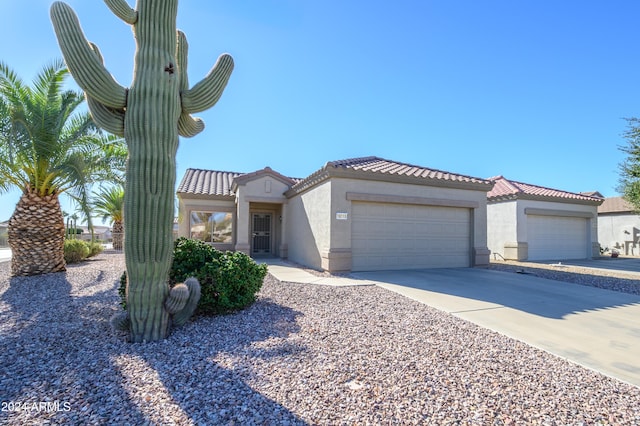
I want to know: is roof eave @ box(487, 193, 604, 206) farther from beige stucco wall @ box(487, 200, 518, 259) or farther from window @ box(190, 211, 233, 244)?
window @ box(190, 211, 233, 244)

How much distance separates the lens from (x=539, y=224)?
1605 centimetres

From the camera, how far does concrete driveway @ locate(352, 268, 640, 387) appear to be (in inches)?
156

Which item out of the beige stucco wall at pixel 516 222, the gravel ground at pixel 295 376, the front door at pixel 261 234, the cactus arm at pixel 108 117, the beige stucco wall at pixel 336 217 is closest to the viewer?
the gravel ground at pixel 295 376

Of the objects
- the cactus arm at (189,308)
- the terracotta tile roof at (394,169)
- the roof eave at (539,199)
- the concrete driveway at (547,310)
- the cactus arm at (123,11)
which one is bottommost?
the concrete driveway at (547,310)

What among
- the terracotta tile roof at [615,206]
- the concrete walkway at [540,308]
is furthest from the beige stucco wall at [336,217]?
the terracotta tile roof at [615,206]

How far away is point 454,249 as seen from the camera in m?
11.8

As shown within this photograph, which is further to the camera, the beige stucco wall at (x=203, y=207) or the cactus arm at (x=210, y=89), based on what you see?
the beige stucco wall at (x=203, y=207)

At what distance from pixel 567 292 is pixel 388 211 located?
5.23 m

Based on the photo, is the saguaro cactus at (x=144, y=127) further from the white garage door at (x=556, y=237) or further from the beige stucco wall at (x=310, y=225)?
the white garage door at (x=556, y=237)

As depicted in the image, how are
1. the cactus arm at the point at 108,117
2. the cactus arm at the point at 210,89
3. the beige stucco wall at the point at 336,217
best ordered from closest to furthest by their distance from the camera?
the cactus arm at the point at 108,117 < the cactus arm at the point at 210,89 < the beige stucco wall at the point at 336,217

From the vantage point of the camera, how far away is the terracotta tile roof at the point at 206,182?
606 inches

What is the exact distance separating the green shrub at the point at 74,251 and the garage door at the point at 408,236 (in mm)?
10606

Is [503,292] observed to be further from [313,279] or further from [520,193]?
[520,193]

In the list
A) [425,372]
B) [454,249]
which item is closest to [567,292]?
[454,249]
